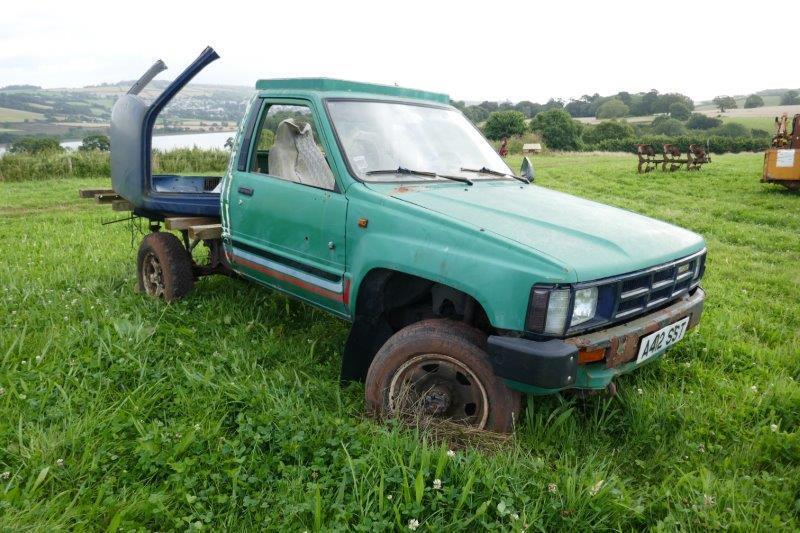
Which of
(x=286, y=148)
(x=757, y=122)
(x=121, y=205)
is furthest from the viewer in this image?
(x=757, y=122)

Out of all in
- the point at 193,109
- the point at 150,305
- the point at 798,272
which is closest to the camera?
the point at 150,305

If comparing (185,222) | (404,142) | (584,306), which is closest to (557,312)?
(584,306)

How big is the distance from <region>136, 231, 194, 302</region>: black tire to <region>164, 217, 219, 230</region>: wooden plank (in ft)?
1.02

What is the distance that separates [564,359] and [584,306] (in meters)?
0.28

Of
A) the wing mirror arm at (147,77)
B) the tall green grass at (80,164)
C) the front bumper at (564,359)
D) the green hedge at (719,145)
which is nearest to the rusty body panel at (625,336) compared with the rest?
the front bumper at (564,359)

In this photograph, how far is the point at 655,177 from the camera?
651 inches

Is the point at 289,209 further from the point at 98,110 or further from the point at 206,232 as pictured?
the point at 98,110

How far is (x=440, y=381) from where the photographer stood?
113 inches

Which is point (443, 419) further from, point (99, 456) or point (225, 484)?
point (99, 456)

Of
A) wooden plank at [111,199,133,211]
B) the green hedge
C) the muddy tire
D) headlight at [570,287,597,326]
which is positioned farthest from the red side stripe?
the green hedge

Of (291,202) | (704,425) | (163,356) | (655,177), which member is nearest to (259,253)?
(291,202)

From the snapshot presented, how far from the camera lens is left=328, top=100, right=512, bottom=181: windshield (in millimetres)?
3447

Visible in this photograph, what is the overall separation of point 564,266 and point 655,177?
51.7 ft

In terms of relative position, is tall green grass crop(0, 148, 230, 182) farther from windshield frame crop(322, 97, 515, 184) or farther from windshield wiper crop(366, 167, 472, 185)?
windshield wiper crop(366, 167, 472, 185)
